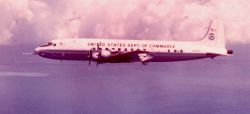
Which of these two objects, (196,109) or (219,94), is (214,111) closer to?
(196,109)

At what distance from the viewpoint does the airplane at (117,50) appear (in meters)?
53.0

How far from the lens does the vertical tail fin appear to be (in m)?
60.0

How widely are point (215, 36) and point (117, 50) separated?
54.5 feet

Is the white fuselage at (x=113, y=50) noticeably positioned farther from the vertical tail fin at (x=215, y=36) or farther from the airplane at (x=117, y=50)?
A: the vertical tail fin at (x=215, y=36)

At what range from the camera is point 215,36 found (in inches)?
2378

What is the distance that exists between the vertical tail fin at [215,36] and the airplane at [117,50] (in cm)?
286

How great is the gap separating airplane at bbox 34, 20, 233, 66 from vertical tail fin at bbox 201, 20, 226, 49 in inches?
112

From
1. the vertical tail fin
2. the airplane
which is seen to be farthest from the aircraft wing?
the vertical tail fin

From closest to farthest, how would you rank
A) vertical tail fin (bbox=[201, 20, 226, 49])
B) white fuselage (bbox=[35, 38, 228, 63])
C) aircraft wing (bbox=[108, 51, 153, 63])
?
aircraft wing (bbox=[108, 51, 153, 63]), white fuselage (bbox=[35, 38, 228, 63]), vertical tail fin (bbox=[201, 20, 226, 49])

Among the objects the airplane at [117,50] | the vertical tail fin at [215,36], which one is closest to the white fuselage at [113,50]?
the airplane at [117,50]

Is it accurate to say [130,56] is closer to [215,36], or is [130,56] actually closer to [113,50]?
[113,50]

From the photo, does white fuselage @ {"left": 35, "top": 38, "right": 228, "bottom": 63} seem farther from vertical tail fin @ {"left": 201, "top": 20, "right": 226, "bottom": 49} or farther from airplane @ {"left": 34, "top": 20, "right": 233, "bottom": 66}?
vertical tail fin @ {"left": 201, "top": 20, "right": 226, "bottom": 49}

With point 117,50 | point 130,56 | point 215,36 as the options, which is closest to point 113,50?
point 117,50

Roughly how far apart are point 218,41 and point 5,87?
34.0m
